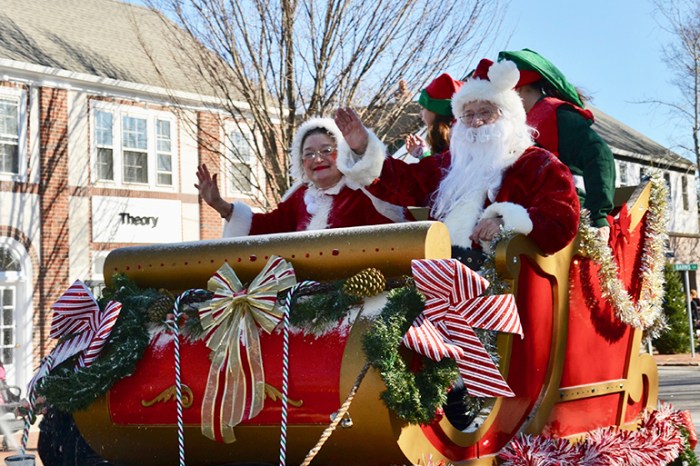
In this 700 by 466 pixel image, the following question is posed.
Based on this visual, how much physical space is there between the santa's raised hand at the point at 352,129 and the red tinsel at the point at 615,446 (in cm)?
144

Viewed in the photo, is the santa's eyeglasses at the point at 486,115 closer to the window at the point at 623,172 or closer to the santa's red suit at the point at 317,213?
the santa's red suit at the point at 317,213

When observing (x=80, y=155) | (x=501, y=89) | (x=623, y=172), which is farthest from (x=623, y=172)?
(x=501, y=89)

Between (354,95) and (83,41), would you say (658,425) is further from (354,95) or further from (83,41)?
(83,41)

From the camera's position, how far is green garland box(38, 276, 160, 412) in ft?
10.9

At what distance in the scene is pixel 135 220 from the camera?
2008 cm

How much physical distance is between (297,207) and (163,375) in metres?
1.59

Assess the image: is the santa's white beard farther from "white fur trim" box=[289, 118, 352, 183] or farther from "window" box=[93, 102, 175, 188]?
"window" box=[93, 102, 175, 188]

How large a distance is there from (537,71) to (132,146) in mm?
16006

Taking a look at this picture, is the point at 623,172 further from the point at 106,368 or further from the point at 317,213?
the point at 106,368

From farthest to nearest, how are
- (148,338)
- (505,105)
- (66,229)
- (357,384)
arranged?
(66,229) < (505,105) < (148,338) < (357,384)

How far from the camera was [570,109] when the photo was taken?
4961 millimetres

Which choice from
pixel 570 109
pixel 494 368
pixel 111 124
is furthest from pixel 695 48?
pixel 494 368

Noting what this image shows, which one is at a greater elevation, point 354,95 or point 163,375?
point 354,95

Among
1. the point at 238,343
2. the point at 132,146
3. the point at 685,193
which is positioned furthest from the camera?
the point at 685,193
